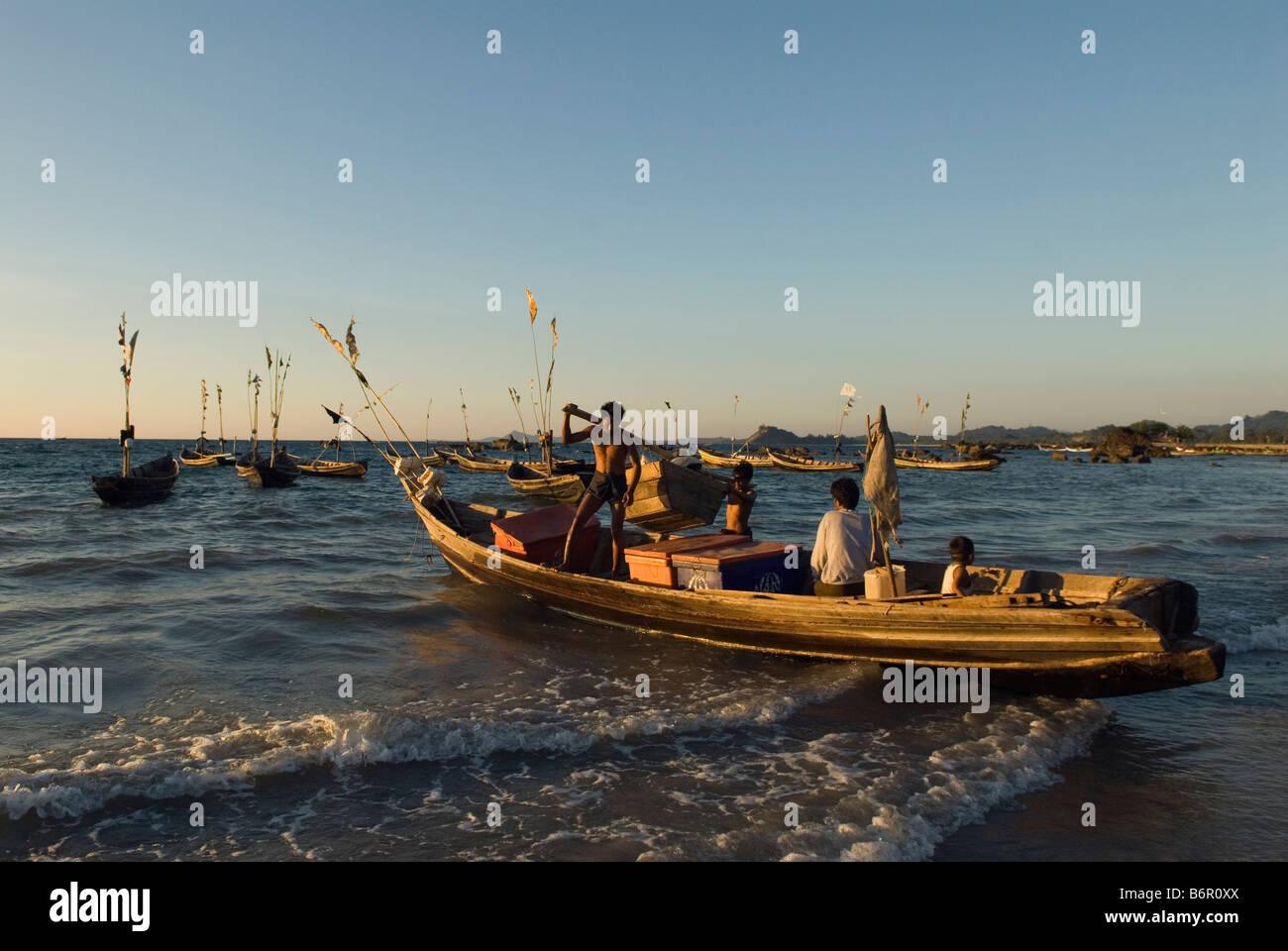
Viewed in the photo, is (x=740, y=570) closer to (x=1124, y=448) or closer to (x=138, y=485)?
(x=138, y=485)

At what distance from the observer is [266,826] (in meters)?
5.45

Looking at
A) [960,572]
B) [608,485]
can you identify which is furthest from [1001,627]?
[608,485]

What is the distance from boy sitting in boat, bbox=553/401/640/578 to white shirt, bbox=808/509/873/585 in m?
3.03

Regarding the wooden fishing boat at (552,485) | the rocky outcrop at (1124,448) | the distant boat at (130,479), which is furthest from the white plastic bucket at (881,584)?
the rocky outcrop at (1124,448)

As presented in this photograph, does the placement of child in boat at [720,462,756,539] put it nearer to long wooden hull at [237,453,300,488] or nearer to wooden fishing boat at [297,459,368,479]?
long wooden hull at [237,453,300,488]

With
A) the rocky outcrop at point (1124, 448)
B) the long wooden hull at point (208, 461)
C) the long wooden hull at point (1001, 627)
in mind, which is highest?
the rocky outcrop at point (1124, 448)

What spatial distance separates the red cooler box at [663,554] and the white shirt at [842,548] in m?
1.73

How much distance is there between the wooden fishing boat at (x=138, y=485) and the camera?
31062mm

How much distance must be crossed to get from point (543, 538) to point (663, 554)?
321 cm

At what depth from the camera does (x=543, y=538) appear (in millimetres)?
12711

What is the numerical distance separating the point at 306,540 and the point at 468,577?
10229mm

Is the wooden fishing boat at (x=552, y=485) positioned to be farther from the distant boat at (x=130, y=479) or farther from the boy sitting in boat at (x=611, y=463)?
the boy sitting in boat at (x=611, y=463)

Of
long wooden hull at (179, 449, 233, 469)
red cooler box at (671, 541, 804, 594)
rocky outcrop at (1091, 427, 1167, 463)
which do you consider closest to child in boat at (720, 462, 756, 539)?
red cooler box at (671, 541, 804, 594)
